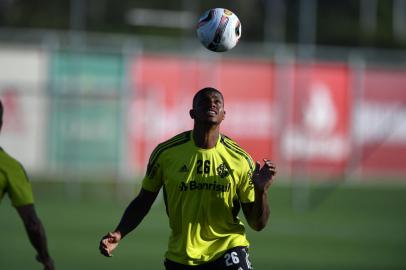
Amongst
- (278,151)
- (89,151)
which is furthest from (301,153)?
(89,151)

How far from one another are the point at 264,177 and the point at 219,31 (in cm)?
170

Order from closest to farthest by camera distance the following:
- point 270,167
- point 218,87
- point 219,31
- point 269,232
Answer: point 270,167 < point 219,31 < point 269,232 < point 218,87

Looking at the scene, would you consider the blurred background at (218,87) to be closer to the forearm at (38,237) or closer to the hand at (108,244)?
the forearm at (38,237)

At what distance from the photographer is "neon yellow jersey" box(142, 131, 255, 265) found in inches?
309

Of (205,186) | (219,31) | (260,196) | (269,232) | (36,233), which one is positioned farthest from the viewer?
(269,232)

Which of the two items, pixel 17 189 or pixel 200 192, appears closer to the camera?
pixel 200 192

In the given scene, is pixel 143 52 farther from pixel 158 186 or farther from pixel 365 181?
pixel 158 186

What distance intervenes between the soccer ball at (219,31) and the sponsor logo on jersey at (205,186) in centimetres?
134

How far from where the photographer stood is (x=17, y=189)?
800 cm

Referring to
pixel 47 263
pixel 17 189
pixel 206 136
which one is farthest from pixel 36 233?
pixel 206 136

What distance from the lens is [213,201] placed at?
309 inches

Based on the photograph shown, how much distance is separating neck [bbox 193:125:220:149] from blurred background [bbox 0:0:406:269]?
43.9 ft

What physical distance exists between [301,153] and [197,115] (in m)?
22.8

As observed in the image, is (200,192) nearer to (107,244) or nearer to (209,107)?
(209,107)
